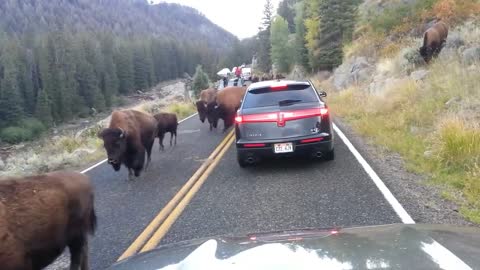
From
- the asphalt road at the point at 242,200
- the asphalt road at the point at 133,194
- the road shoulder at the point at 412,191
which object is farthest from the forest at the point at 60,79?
the road shoulder at the point at 412,191

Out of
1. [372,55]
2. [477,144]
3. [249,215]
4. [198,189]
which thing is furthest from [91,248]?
[372,55]

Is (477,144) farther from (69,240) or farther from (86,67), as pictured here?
(86,67)

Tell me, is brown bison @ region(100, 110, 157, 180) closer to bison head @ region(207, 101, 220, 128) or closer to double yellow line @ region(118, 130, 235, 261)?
double yellow line @ region(118, 130, 235, 261)

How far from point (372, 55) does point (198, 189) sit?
2463 centimetres

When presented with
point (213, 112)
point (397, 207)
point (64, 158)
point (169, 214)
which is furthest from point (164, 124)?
point (397, 207)

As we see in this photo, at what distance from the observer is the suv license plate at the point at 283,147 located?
9414mm

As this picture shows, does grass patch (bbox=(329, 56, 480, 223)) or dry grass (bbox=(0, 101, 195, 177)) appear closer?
grass patch (bbox=(329, 56, 480, 223))

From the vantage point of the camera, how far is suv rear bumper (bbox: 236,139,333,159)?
9414mm

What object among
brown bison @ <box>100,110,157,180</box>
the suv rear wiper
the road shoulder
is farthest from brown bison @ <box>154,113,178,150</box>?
the road shoulder

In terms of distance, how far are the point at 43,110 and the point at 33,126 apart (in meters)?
5.31

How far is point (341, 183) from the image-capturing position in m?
8.16

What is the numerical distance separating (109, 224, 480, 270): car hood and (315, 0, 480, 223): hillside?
12.0ft

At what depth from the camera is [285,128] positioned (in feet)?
31.2

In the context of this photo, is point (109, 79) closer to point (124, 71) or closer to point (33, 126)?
point (124, 71)
